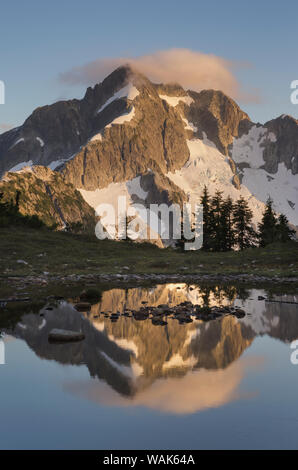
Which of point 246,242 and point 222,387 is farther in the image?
point 246,242

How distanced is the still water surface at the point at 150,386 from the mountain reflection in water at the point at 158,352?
32 millimetres

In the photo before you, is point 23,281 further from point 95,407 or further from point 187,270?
point 95,407

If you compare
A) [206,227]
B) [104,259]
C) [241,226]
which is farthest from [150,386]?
[206,227]

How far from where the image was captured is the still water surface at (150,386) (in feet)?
26.2

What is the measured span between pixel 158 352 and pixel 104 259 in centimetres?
3479

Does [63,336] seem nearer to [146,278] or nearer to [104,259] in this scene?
[146,278]

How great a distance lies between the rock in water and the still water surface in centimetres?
40

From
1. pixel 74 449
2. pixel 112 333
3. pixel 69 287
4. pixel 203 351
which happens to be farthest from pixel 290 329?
pixel 69 287

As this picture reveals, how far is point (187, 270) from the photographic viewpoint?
4422 centimetres

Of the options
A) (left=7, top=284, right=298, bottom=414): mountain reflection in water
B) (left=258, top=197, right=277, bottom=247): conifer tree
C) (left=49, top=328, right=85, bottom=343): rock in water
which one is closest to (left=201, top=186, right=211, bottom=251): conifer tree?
(left=258, top=197, right=277, bottom=247): conifer tree

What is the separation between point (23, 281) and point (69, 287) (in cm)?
322

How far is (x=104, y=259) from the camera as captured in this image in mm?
48156

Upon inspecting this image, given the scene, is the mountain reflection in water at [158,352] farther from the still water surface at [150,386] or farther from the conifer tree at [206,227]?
the conifer tree at [206,227]
